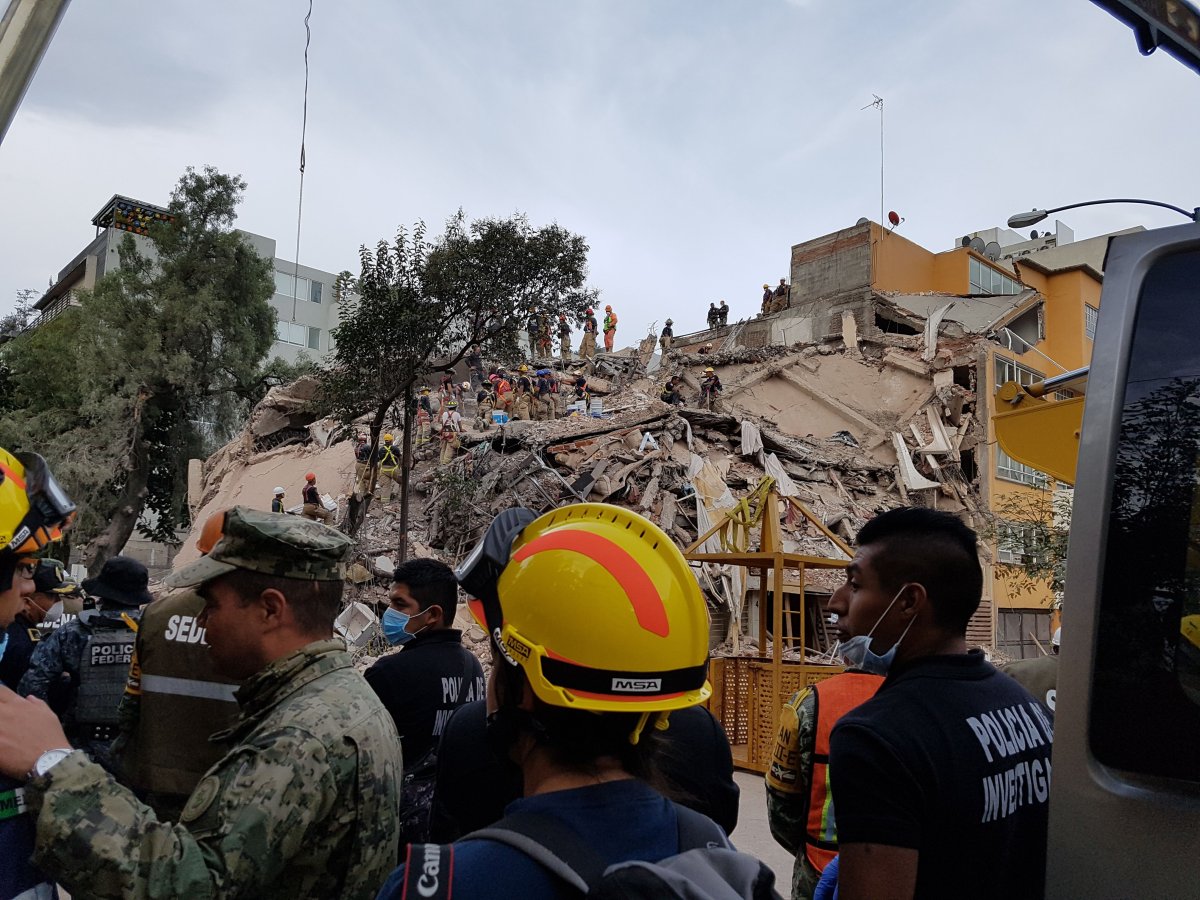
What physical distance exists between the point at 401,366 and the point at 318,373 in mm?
2185

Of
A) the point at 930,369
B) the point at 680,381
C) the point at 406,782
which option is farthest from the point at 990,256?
the point at 406,782

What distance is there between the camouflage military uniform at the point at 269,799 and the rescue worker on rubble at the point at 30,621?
2939 millimetres

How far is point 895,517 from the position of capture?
2.39 meters

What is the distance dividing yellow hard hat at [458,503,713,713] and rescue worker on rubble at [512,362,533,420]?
66.5ft

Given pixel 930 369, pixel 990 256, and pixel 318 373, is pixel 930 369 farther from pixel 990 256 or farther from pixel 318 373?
pixel 318 373

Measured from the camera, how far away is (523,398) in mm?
21859

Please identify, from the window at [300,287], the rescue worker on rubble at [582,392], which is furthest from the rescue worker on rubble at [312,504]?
the window at [300,287]

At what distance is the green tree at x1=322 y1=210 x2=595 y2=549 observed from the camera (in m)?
14.8

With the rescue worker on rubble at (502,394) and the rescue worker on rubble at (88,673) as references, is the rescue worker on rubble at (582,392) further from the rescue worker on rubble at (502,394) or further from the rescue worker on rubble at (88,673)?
the rescue worker on rubble at (88,673)

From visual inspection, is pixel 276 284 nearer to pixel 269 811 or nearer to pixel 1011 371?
pixel 1011 371

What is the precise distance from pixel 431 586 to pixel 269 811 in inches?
96.3

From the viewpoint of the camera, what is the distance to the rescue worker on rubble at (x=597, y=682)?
130cm

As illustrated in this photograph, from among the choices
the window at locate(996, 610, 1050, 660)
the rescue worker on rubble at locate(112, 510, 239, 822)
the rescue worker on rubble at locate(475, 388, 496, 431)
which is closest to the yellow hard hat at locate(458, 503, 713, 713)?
the rescue worker on rubble at locate(112, 510, 239, 822)

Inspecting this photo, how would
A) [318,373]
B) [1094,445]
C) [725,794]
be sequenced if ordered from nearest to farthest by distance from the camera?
[1094,445] < [725,794] < [318,373]
